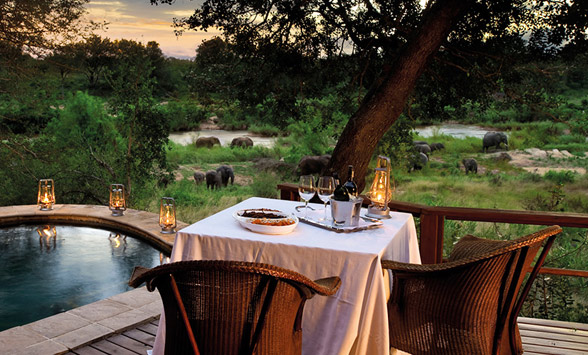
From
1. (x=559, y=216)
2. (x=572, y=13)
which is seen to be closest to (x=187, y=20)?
(x=572, y=13)

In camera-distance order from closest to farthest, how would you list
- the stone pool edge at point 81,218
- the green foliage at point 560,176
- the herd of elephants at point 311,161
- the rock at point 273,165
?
the stone pool edge at point 81,218 → the herd of elephants at point 311,161 → the rock at point 273,165 → the green foliage at point 560,176

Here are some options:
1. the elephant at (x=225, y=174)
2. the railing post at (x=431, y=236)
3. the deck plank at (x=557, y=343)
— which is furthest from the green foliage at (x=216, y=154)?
the deck plank at (x=557, y=343)

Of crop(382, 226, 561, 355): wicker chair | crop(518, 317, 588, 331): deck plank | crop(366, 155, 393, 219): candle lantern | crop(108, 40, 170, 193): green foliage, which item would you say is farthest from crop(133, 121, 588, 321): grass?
crop(382, 226, 561, 355): wicker chair

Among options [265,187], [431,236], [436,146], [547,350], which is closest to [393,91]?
[431,236]

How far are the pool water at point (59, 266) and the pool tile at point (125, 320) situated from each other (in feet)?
2.82

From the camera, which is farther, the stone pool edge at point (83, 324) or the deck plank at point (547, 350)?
the deck plank at point (547, 350)

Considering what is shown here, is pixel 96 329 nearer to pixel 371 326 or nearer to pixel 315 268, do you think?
pixel 315 268

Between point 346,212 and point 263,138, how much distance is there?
1269 centimetres

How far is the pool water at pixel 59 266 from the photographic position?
12.3 ft

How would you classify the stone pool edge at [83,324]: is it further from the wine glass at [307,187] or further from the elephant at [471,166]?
the elephant at [471,166]

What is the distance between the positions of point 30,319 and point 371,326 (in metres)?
2.57

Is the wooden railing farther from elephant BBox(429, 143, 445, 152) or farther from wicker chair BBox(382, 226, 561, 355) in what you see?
elephant BBox(429, 143, 445, 152)

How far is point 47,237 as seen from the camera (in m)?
5.00

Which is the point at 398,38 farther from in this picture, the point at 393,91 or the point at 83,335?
the point at 83,335
